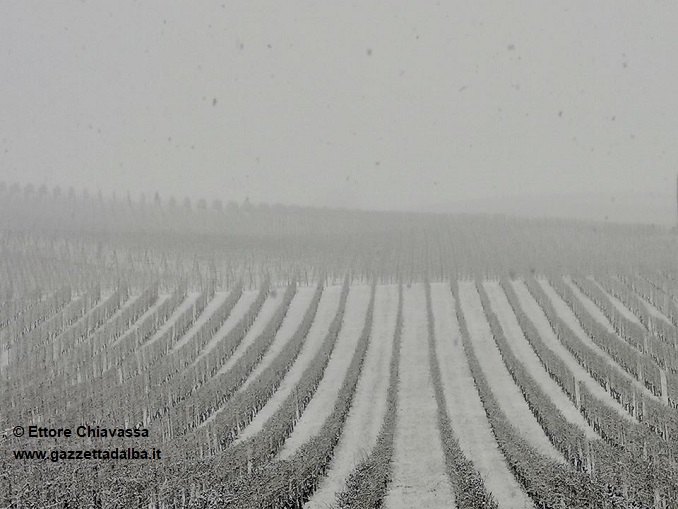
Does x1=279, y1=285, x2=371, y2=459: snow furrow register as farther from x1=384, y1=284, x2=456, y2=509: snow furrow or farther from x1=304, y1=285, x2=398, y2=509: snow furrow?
x1=384, y1=284, x2=456, y2=509: snow furrow

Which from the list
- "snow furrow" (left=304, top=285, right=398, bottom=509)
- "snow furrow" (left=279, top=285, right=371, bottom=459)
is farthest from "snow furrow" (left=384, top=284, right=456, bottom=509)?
"snow furrow" (left=279, top=285, right=371, bottom=459)

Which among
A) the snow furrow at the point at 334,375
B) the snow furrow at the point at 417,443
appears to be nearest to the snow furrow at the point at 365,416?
the snow furrow at the point at 417,443

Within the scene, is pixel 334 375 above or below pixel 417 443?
above

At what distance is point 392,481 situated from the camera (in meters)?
29.6

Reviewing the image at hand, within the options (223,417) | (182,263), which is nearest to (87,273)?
(182,263)

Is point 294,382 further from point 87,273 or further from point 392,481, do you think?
point 87,273

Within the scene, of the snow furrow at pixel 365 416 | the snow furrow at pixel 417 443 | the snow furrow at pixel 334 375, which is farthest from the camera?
the snow furrow at pixel 334 375

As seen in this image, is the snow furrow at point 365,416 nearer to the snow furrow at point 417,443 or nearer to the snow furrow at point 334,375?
the snow furrow at point 417,443

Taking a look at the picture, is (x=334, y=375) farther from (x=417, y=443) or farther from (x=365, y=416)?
(x=417, y=443)

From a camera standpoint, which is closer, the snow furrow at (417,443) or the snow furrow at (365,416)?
the snow furrow at (417,443)

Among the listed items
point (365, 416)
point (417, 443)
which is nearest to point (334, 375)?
point (365, 416)

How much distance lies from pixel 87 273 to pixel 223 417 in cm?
4811

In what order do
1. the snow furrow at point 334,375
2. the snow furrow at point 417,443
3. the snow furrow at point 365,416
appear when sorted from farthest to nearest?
1. the snow furrow at point 334,375
2. the snow furrow at point 365,416
3. the snow furrow at point 417,443

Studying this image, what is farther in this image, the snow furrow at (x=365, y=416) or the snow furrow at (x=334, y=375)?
the snow furrow at (x=334, y=375)
